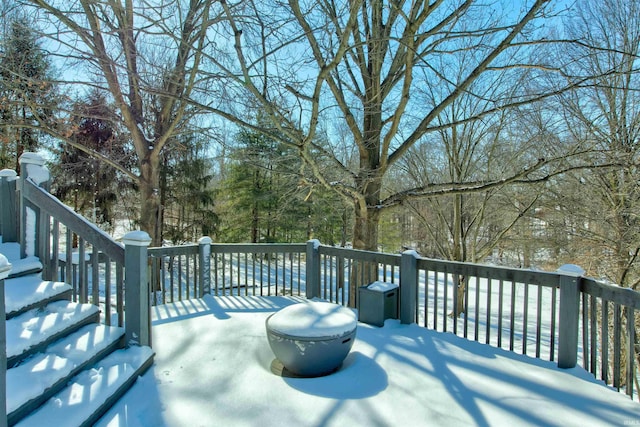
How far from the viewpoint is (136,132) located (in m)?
8.29

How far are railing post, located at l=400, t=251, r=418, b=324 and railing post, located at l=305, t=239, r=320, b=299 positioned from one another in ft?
5.74

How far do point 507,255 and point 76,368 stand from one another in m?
18.2

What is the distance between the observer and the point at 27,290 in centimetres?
311

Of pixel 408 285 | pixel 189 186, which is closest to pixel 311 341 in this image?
pixel 408 285

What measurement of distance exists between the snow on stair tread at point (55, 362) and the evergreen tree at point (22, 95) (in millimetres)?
6097

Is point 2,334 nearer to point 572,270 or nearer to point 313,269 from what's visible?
point 572,270

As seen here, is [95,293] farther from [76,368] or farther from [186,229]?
[186,229]

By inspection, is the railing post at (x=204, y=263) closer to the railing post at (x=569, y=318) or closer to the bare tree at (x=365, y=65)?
the bare tree at (x=365, y=65)

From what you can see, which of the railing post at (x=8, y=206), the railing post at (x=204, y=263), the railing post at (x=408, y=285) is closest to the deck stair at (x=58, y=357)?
the railing post at (x=8, y=206)

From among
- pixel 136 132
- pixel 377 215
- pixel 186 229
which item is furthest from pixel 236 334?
pixel 186 229

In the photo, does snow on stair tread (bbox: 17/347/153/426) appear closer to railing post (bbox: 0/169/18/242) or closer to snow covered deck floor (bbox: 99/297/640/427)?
snow covered deck floor (bbox: 99/297/640/427)

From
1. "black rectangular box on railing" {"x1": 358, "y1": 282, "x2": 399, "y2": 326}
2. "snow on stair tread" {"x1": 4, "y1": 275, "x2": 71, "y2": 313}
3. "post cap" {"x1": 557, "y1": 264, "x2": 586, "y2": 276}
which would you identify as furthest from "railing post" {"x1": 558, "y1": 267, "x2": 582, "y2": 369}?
"snow on stair tread" {"x1": 4, "y1": 275, "x2": 71, "y2": 313}

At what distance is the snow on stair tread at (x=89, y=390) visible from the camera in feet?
7.07

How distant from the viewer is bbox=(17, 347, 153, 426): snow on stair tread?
2.15 meters
